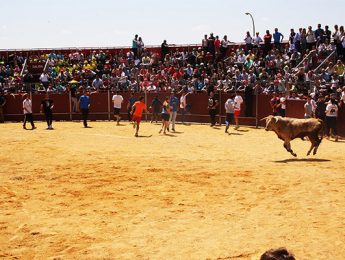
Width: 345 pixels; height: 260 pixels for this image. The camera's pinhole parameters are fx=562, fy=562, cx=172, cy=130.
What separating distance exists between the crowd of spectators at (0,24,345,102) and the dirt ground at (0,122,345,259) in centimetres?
725

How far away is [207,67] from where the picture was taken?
31.1 metres

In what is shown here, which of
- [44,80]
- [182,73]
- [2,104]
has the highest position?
[182,73]

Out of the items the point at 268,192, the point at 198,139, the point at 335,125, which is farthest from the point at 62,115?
the point at 268,192

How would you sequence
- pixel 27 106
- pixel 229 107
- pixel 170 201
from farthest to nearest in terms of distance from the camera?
pixel 27 106 → pixel 229 107 → pixel 170 201

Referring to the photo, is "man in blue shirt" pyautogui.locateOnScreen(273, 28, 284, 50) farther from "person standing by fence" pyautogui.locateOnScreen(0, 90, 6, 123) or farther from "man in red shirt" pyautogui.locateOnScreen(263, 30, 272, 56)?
"person standing by fence" pyautogui.locateOnScreen(0, 90, 6, 123)

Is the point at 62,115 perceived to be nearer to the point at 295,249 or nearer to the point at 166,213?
the point at 166,213

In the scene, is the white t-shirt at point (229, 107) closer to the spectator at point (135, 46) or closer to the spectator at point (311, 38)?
the spectator at point (311, 38)

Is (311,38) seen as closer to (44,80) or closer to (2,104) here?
(44,80)

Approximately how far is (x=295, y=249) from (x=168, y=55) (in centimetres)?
2736

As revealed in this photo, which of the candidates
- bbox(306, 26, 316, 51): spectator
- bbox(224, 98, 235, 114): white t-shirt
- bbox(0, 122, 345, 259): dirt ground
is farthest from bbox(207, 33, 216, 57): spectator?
bbox(0, 122, 345, 259): dirt ground

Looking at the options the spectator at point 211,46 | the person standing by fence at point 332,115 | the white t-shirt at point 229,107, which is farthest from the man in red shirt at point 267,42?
the person standing by fence at point 332,115

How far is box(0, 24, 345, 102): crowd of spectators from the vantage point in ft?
83.0

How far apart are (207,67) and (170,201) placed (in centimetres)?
2131

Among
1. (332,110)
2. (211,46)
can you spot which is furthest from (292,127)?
(211,46)
